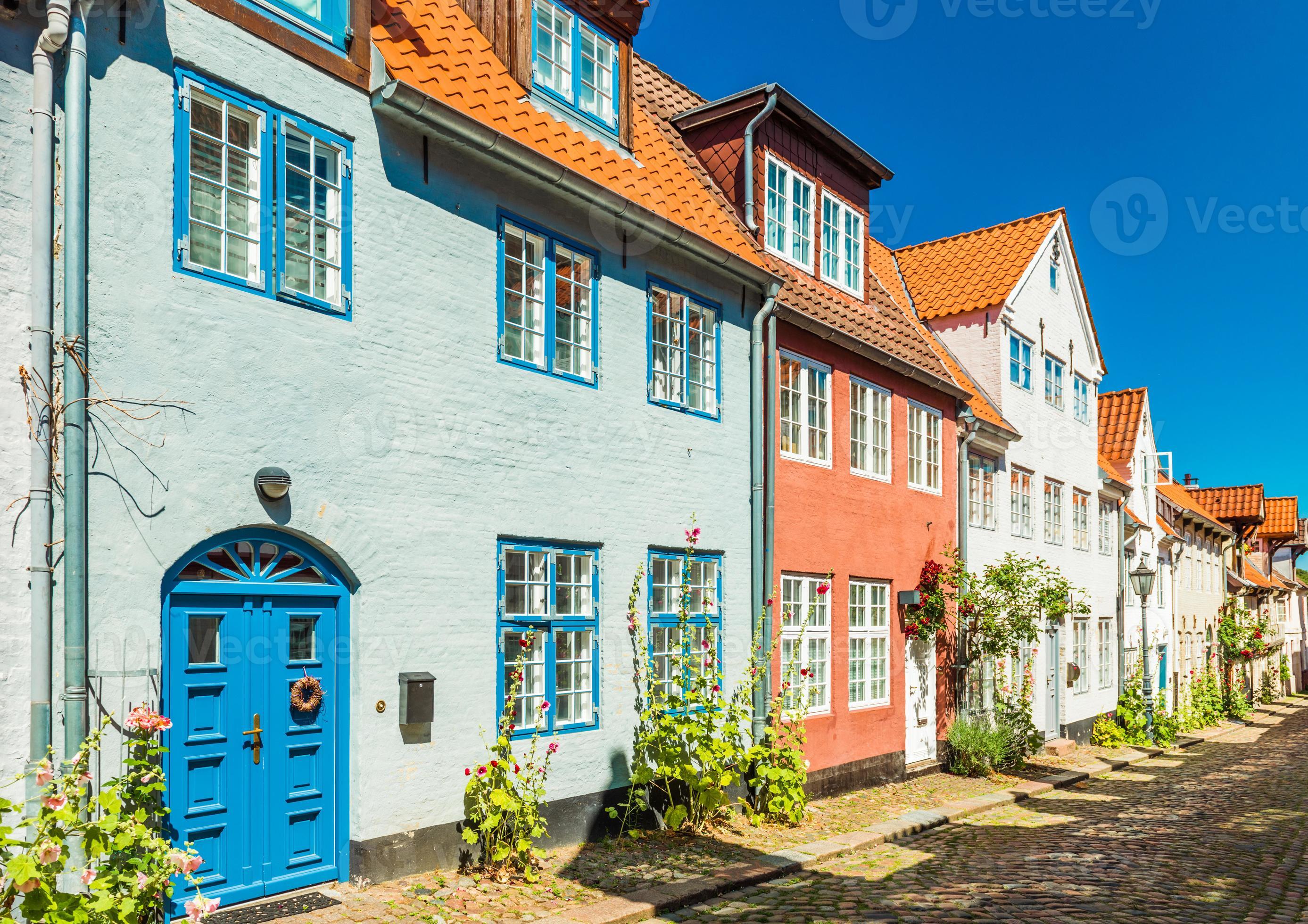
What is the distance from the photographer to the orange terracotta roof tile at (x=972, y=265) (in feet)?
65.7

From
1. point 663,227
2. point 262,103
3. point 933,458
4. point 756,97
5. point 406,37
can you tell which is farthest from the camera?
point 933,458

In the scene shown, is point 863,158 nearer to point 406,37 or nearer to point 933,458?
point 933,458

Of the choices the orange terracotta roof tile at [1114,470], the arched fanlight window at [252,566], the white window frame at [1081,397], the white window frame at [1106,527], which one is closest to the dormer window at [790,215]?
the arched fanlight window at [252,566]

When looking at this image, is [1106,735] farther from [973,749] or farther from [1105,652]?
[973,749]

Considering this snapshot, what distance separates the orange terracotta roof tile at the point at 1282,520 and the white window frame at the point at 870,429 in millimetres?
39647

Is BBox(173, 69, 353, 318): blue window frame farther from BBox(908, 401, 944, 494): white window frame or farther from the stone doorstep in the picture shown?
BBox(908, 401, 944, 494): white window frame

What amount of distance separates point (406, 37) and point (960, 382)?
41.0 ft

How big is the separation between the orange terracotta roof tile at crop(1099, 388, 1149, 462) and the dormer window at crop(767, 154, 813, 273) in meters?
→ 16.6

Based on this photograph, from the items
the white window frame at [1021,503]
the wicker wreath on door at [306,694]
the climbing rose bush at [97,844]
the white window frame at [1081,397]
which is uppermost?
the white window frame at [1081,397]

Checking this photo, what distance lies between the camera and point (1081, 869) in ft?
33.4

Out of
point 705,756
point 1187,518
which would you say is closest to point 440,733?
point 705,756

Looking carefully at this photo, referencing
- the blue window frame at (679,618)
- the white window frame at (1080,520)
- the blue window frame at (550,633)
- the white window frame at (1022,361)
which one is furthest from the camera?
the white window frame at (1080,520)

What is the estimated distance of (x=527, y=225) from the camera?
9.56m

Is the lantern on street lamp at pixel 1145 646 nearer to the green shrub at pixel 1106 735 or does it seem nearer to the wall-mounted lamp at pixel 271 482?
the green shrub at pixel 1106 735
